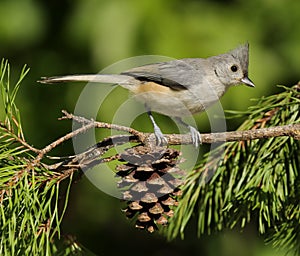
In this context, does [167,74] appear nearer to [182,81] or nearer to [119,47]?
[182,81]

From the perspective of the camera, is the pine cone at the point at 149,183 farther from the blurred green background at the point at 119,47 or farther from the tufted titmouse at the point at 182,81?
the blurred green background at the point at 119,47

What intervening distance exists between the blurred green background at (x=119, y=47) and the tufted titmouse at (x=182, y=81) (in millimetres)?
359

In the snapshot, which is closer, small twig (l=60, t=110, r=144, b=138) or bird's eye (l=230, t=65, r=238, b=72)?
small twig (l=60, t=110, r=144, b=138)

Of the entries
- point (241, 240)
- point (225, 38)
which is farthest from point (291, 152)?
point (241, 240)

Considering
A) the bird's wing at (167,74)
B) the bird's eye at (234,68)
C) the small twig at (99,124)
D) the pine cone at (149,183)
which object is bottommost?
the pine cone at (149,183)

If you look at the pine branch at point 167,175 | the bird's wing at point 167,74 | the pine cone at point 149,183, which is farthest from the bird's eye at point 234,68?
the pine cone at point 149,183

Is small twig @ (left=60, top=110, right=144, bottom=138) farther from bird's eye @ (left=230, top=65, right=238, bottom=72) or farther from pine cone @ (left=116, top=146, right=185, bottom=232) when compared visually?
bird's eye @ (left=230, top=65, right=238, bottom=72)

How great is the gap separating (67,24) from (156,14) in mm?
414

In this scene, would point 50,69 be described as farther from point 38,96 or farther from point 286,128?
point 286,128

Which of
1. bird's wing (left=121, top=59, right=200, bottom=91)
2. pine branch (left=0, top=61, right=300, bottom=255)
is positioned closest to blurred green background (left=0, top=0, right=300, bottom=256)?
bird's wing (left=121, top=59, right=200, bottom=91)

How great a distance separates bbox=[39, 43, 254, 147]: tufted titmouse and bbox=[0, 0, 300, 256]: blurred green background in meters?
0.36

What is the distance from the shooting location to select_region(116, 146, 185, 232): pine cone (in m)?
1.04

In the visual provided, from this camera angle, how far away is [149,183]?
1053mm

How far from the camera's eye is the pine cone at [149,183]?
1.04m
